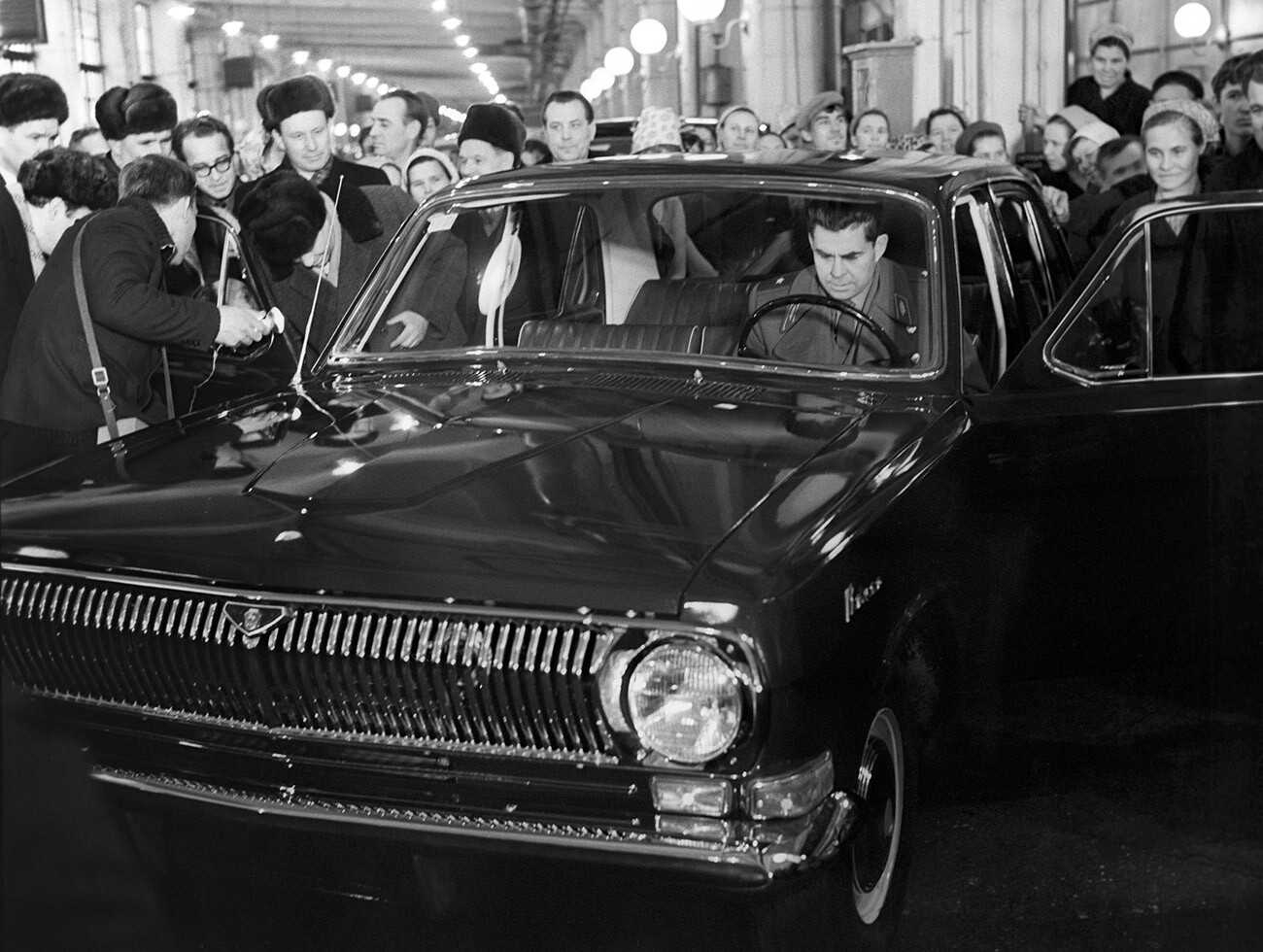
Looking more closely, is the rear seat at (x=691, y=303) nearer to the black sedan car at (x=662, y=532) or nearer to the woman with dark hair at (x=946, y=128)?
the black sedan car at (x=662, y=532)

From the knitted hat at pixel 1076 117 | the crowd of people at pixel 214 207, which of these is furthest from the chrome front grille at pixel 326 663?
the knitted hat at pixel 1076 117

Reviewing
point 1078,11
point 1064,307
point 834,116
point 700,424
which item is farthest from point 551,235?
point 1078,11

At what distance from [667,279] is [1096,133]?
5137 millimetres

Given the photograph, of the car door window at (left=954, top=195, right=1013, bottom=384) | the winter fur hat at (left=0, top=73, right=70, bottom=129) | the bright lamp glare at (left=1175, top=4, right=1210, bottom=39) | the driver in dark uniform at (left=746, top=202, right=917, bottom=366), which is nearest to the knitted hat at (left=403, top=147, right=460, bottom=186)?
the winter fur hat at (left=0, top=73, right=70, bottom=129)

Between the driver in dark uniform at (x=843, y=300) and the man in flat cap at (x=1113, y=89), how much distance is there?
20.4ft

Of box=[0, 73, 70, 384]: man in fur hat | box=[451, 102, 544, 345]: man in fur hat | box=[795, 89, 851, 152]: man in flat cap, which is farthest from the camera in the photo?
box=[795, 89, 851, 152]: man in flat cap

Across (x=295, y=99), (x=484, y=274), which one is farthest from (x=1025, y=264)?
(x=295, y=99)

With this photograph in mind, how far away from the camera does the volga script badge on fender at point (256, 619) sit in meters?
3.20

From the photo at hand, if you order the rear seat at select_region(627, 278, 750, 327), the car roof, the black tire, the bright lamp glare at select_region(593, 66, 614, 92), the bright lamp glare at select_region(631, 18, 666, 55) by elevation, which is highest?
the bright lamp glare at select_region(631, 18, 666, 55)

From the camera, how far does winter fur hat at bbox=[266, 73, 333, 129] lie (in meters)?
7.03

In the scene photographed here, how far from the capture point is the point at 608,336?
461cm

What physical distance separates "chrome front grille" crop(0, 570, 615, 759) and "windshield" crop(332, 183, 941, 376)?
4.73ft

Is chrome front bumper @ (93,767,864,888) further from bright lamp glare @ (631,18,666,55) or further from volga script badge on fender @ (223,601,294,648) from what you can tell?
bright lamp glare @ (631,18,666,55)

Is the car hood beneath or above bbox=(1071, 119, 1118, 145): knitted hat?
beneath
